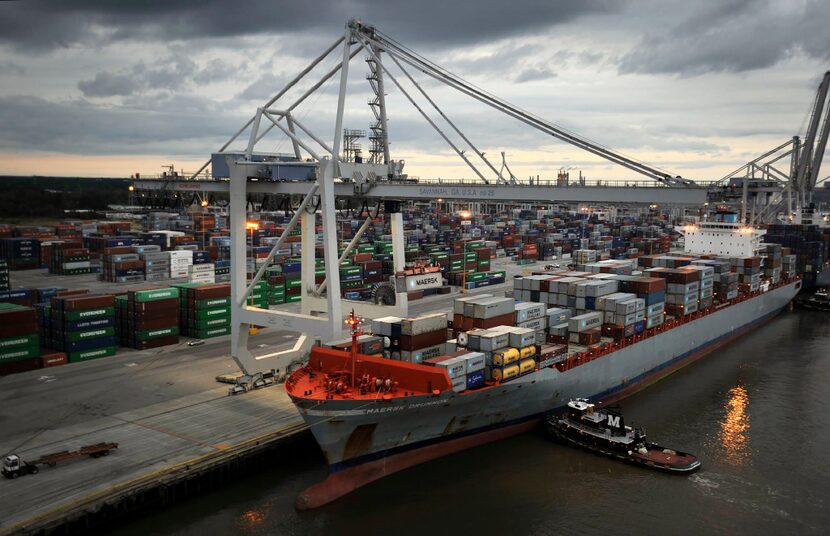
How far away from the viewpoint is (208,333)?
42.7 metres

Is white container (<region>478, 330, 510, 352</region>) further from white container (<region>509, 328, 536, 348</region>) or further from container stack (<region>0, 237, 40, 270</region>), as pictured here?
container stack (<region>0, 237, 40, 270</region>)

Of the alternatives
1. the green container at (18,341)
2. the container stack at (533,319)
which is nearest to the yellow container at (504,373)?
the container stack at (533,319)

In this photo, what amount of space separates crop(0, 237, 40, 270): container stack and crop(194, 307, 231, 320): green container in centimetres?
4377

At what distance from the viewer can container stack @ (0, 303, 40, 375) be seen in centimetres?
3300

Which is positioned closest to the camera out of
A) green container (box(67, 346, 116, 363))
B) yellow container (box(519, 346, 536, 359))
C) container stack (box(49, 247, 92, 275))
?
yellow container (box(519, 346, 536, 359))

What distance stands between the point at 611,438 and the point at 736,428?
317 inches

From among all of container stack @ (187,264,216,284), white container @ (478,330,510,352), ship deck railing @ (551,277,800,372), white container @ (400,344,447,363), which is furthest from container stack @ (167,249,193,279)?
ship deck railing @ (551,277,800,372)

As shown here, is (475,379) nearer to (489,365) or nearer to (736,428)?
(489,365)

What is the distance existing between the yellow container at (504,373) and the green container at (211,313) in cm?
2401

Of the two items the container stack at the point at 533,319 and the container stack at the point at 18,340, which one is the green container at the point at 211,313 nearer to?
the container stack at the point at 18,340

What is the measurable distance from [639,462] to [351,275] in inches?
1560

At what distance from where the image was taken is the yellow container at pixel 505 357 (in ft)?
84.5

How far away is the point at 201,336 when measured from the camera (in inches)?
1672

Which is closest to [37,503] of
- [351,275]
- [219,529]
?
[219,529]
